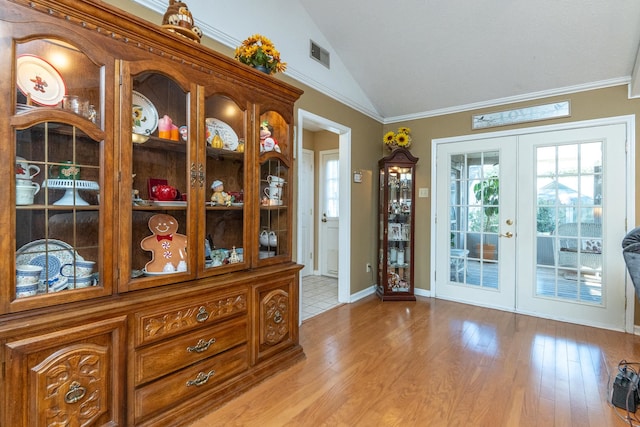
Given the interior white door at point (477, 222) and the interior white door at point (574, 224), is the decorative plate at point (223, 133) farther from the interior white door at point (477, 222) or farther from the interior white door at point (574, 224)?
the interior white door at point (574, 224)

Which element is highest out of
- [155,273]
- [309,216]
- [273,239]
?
[309,216]

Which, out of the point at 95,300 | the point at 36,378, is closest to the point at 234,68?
the point at 95,300

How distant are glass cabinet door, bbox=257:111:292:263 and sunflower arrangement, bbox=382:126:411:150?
212cm

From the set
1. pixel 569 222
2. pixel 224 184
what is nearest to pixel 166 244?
pixel 224 184

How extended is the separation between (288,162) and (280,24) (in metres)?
1.46

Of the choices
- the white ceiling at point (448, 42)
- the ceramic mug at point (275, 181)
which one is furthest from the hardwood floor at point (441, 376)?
the white ceiling at point (448, 42)

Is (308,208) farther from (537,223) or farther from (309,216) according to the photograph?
(537,223)

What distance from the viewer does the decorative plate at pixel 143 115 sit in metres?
1.62

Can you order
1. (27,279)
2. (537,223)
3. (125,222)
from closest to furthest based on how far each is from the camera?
1. (27,279)
2. (125,222)
3. (537,223)

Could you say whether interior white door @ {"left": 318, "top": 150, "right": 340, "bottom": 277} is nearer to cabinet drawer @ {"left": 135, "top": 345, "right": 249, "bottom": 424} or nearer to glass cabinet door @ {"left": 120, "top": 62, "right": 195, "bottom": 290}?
cabinet drawer @ {"left": 135, "top": 345, "right": 249, "bottom": 424}

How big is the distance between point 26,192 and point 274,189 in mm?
1379

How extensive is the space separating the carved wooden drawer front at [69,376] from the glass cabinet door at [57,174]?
0.54 feet

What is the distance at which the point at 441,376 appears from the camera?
222 centimetres

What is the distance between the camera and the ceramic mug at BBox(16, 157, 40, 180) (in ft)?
4.10
